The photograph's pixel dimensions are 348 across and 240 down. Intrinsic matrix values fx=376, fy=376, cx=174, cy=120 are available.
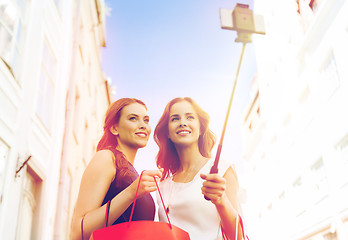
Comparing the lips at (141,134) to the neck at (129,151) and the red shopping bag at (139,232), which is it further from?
the red shopping bag at (139,232)

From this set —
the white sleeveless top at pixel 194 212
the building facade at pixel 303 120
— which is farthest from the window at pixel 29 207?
the building facade at pixel 303 120

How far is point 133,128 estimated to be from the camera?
2.26 metres

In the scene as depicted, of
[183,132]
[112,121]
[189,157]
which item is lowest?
[189,157]

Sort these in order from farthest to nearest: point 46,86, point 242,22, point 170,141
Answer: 1. point 46,86
2. point 170,141
3. point 242,22

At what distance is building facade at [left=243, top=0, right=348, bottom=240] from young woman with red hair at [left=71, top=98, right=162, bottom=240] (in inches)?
444

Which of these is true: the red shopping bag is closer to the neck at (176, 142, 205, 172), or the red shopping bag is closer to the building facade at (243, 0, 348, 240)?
the neck at (176, 142, 205, 172)

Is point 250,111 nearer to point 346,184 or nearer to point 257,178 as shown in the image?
point 257,178

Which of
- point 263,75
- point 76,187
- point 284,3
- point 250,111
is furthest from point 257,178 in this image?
point 76,187

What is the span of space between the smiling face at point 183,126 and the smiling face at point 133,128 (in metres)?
0.16

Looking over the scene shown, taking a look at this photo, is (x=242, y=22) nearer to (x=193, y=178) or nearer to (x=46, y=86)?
(x=193, y=178)

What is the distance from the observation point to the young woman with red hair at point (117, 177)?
1.81m

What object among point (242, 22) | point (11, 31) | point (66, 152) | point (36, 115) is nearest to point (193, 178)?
point (242, 22)

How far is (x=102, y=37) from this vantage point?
20500 millimetres

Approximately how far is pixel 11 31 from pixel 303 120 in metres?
13.9
